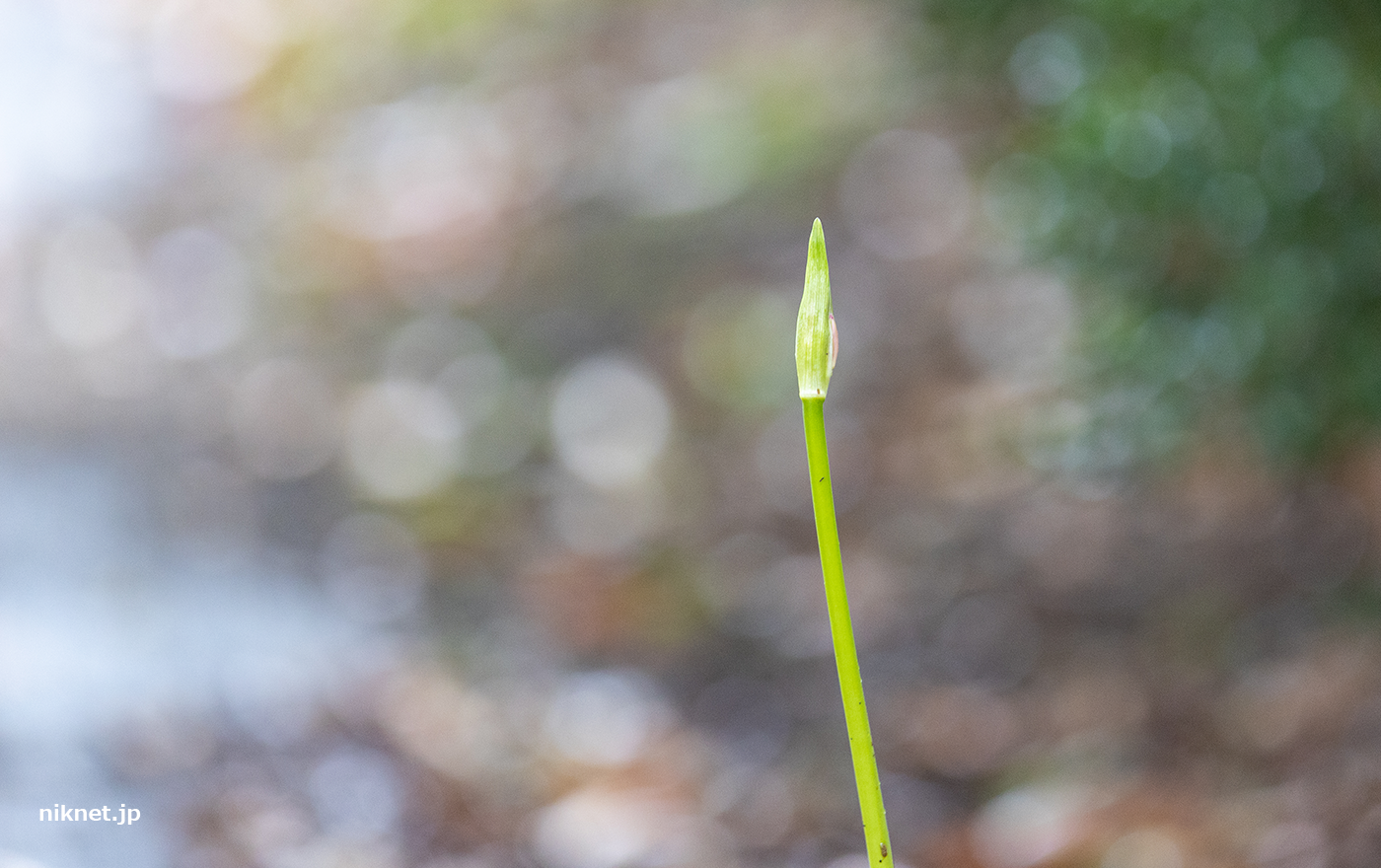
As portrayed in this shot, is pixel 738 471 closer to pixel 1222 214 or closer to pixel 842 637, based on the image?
pixel 1222 214

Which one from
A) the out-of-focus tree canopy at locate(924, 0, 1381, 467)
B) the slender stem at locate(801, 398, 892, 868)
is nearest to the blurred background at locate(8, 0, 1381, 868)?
the out-of-focus tree canopy at locate(924, 0, 1381, 467)

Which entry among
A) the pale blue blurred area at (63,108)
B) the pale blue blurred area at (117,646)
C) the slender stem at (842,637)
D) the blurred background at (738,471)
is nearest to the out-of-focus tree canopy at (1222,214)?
the blurred background at (738,471)

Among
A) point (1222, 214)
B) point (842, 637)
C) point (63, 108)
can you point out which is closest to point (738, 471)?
point (1222, 214)

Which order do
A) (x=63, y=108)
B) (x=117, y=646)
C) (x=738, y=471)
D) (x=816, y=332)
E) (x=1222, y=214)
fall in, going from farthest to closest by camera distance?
(x=63, y=108) < (x=738, y=471) < (x=117, y=646) < (x=1222, y=214) < (x=816, y=332)

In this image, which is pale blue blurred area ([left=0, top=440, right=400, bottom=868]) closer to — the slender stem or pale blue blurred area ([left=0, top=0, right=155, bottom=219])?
the slender stem

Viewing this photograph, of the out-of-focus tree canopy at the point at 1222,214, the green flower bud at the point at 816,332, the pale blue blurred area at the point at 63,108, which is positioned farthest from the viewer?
the pale blue blurred area at the point at 63,108

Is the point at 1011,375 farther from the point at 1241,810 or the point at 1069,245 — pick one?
the point at 1241,810

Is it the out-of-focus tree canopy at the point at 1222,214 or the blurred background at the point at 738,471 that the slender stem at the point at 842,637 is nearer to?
the blurred background at the point at 738,471
